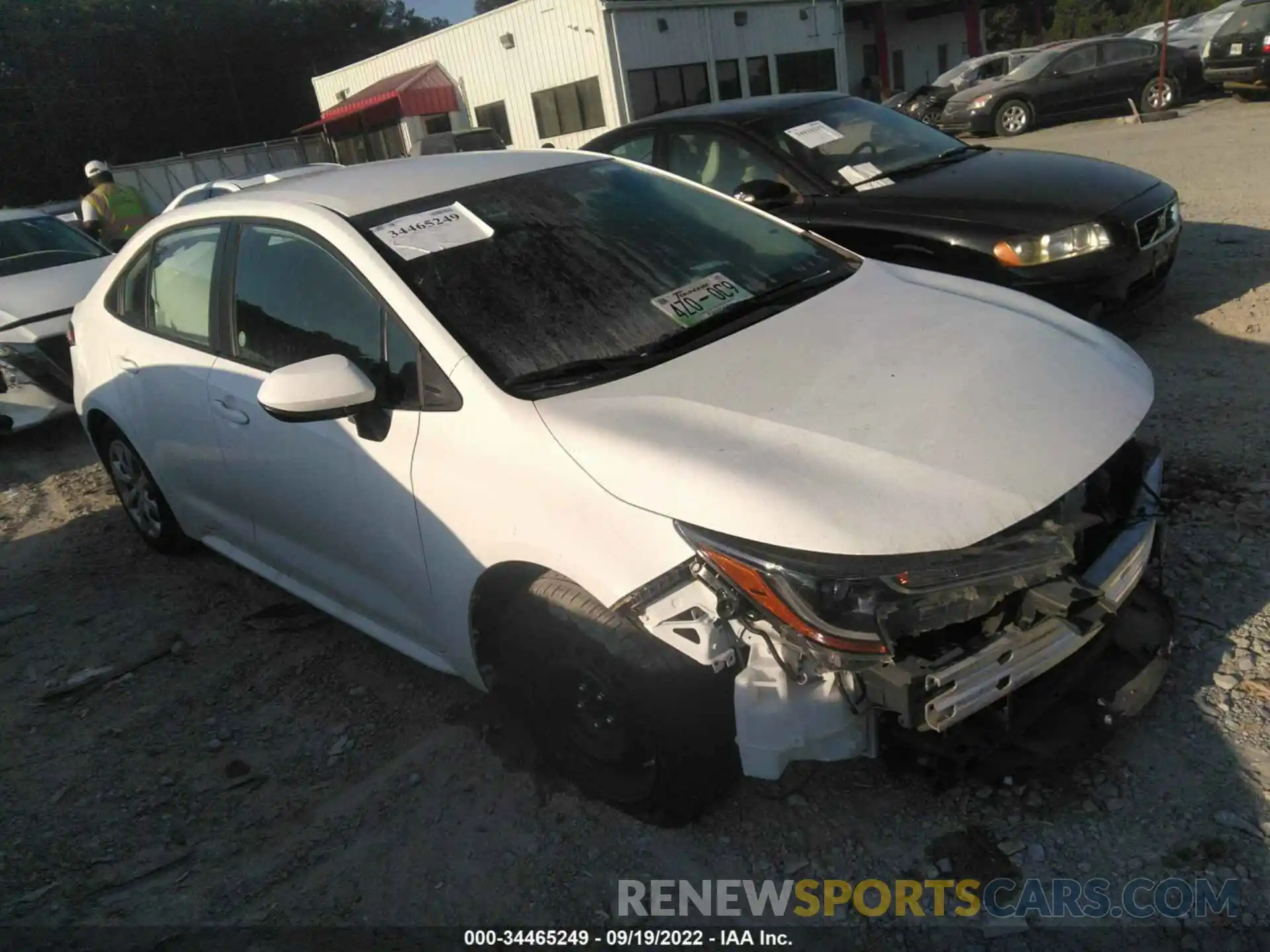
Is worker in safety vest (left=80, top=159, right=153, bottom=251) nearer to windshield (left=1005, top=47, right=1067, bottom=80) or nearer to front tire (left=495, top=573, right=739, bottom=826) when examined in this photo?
front tire (left=495, top=573, right=739, bottom=826)

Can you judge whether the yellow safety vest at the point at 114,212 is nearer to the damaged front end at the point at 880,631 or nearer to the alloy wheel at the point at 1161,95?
the damaged front end at the point at 880,631

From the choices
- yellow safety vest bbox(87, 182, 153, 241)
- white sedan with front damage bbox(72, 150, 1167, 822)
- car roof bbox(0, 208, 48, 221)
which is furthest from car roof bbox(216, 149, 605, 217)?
yellow safety vest bbox(87, 182, 153, 241)

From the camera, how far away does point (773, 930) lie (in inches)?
89.2

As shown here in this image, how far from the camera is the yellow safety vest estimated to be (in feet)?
31.5

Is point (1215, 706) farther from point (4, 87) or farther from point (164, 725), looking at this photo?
point (4, 87)

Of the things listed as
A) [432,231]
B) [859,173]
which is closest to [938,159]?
[859,173]

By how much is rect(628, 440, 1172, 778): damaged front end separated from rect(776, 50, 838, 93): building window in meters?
24.6

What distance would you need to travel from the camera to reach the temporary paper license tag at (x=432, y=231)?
→ 9.52 ft

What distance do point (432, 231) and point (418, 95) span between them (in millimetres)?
24688

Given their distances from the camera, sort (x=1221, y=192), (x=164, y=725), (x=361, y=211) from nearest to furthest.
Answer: (x=361, y=211)
(x=164, y=725)
(x=1221, y=192)

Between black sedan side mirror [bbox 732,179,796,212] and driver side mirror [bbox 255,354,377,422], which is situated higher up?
driver side mirror [bbox 255,354,377,422]

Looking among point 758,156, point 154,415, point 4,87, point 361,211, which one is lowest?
point 154,415

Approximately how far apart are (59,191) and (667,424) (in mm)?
45342

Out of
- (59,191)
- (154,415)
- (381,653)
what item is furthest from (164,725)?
(59,191)
